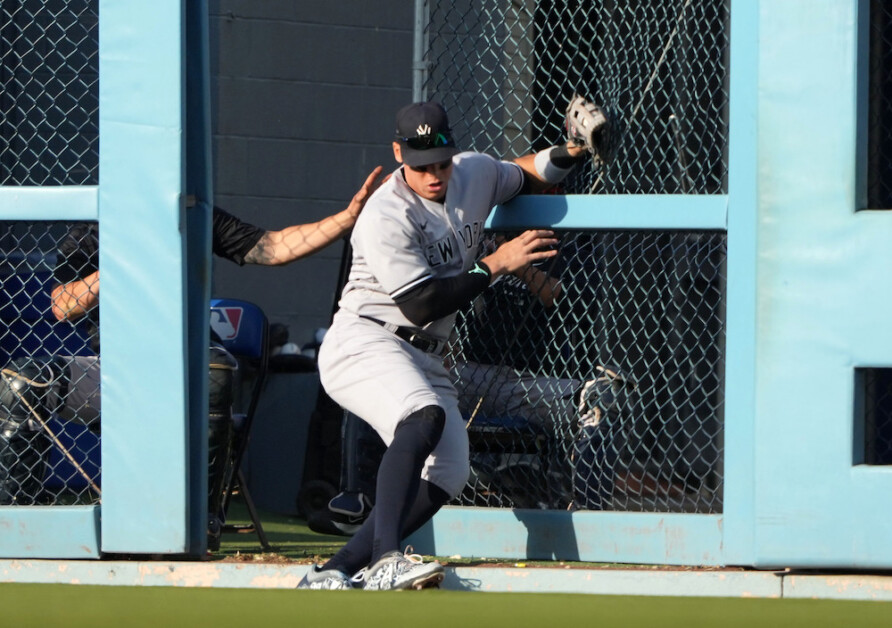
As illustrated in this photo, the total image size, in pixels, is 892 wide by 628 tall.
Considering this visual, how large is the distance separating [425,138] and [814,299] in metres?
1.28

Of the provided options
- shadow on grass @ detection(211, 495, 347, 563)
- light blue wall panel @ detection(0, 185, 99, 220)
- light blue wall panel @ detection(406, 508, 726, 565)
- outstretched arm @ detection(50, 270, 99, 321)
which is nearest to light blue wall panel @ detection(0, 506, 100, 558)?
shadow on grass @ detection(211, 495, 347, 563)

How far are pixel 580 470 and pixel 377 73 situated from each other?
12.1 ft

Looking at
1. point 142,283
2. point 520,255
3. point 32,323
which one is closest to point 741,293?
point 520,255

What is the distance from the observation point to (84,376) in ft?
14.8

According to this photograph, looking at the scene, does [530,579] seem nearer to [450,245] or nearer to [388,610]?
[450,245]

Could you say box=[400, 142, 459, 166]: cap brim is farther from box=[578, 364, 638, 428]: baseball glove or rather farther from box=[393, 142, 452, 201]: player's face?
box=[578, 364, 638, 428]: baseball glove

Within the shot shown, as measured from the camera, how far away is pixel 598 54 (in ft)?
16.5

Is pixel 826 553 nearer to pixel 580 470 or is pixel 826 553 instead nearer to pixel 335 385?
pixel 580 470

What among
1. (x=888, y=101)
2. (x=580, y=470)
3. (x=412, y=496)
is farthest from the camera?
(x=888, y=101)

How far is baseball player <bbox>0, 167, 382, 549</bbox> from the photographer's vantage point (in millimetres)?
4297

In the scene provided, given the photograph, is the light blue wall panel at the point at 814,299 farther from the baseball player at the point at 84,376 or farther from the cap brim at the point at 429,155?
the baseball player at the point at 84,376

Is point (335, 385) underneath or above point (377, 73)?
underneath

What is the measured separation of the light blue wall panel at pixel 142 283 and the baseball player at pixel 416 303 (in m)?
0.52

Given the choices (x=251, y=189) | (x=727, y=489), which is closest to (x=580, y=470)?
(x=727, y=489)
